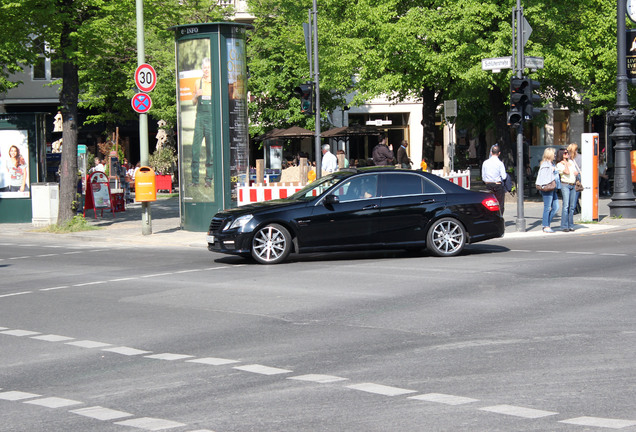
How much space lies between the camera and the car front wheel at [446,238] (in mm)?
15906

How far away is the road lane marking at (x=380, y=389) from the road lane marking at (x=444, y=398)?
6.4 inches

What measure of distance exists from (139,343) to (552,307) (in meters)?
4.51

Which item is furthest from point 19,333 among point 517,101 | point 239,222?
point 517,101

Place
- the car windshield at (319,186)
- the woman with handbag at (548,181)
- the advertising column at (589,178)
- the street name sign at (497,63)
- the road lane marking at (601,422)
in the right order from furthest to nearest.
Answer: the advertising column at (589,178) → the street name sign at (497,63) → the woman with handbag at (548,181) → the car windshield at (319,186) → the road lane marking at (601,422)

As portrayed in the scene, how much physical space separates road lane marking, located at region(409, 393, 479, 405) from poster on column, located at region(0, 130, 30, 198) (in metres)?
21.5

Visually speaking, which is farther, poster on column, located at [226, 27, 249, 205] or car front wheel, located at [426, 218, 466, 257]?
poster on column, located at [226, 27, 249, 205]

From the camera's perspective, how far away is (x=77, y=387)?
7.11 meters

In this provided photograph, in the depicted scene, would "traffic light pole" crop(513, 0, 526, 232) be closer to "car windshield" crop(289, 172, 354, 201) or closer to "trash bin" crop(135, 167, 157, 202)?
"car windshield" crop(289, 172, 354, 201)

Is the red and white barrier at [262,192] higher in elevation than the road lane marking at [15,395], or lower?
higher

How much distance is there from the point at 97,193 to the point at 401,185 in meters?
14.4

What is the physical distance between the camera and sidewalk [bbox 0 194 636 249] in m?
20.5

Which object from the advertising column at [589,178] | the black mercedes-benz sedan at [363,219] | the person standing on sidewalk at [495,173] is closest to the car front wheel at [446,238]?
the black mercedes-benz sedan at [363,219]

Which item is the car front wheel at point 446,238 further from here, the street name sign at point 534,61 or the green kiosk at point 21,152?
the green kiosk at point 21,152

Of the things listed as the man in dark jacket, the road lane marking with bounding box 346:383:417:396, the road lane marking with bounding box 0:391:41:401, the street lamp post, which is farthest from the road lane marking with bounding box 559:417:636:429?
the man in dark jacket
